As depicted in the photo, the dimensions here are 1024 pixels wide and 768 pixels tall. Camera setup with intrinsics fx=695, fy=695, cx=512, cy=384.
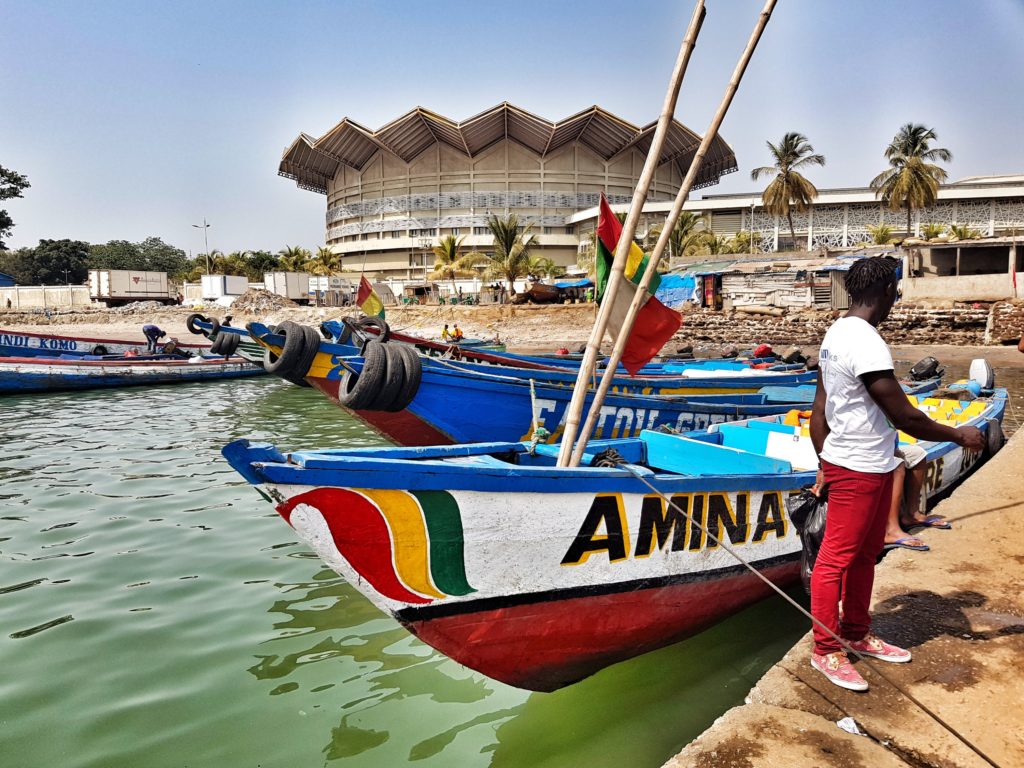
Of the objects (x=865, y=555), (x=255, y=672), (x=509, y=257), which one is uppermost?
(x=509, y=257)

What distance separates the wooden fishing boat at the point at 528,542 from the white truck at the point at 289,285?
47184mm

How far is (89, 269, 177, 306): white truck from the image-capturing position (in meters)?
48.0

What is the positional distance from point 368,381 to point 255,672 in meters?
3.24

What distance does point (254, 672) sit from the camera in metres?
4.37

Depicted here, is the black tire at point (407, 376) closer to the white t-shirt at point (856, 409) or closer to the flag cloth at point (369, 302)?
the flag cloth at point (369, 302)

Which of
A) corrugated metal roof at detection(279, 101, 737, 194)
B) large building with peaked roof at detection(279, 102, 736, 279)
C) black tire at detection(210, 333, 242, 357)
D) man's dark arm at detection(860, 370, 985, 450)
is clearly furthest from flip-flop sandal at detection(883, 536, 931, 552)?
corrugated metal roof at detection(279, 101, 737, 194)

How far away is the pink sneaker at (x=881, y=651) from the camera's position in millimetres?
3227

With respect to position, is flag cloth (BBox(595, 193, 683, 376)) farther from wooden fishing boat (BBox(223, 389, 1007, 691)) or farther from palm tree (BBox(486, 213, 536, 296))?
palm tree (BBox(486, 213, 536, 296))

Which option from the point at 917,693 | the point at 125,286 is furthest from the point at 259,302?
the point at 917,693

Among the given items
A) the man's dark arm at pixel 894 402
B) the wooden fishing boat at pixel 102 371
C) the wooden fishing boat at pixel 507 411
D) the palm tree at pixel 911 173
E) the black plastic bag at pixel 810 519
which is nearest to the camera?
the man's dark arm at pixel 894 402

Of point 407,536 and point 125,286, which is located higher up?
point 125,286

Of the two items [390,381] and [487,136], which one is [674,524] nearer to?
[390,381]

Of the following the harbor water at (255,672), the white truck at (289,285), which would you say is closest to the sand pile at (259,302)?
the white truck at (289,285)

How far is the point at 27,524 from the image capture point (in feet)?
23.4
